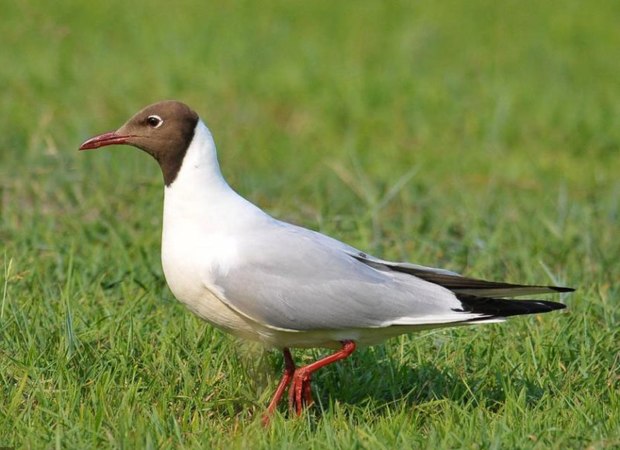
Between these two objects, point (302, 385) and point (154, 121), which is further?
point (154, 121)

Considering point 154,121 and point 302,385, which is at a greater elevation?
point 154,121

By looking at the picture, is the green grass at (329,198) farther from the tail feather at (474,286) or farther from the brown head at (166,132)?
the brown head at (166,132)

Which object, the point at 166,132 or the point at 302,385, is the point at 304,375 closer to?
the point at 302,385

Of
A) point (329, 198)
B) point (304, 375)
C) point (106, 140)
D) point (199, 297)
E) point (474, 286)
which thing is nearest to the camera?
point (199, 297)

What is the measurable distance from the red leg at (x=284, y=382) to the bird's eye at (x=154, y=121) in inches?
40.8

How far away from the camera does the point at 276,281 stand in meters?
4.36

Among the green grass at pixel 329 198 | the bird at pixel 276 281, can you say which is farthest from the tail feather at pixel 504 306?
the green grass at pixel 329 198

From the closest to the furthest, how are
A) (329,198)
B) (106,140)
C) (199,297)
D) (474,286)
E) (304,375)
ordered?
(199,297) < (304,375) < (474,286) < (106,140) < (329,198)

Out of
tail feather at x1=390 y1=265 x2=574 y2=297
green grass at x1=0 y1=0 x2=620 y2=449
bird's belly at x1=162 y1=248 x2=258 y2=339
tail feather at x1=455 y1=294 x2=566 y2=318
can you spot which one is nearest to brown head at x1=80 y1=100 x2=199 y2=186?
bird's belly at x1=162 y1=248 x2=258 y2=339

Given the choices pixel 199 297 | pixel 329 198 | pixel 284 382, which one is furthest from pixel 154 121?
pixel 329 198

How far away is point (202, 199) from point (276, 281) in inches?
17.5

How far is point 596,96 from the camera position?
10.8 meters

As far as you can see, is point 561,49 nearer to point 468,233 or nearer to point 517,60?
point 517,60

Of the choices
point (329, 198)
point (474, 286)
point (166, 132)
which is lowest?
point (329, 198)
